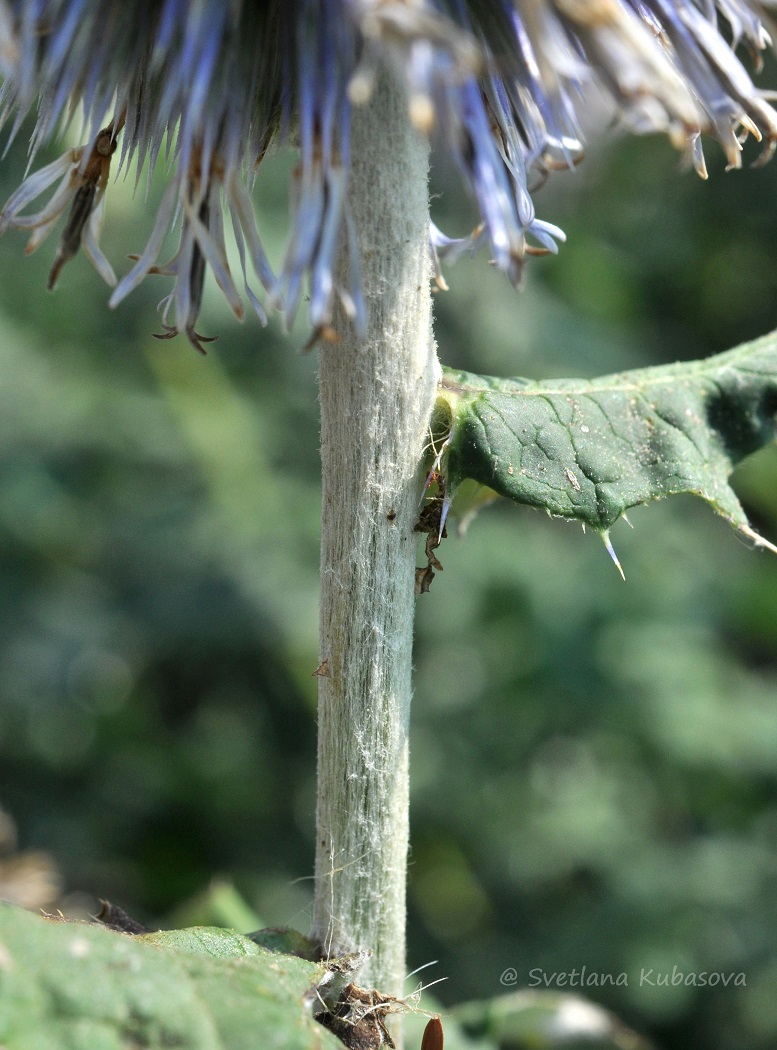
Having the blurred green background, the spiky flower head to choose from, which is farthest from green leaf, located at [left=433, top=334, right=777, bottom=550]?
the blurred green background

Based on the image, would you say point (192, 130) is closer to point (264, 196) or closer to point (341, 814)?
point (341, 814)

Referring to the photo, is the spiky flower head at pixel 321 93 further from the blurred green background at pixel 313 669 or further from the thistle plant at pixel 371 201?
the blurred green background at pixel 313 669

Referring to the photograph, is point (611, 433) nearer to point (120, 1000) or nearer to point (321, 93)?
point (321, 93)

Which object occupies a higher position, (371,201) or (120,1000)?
(371,201)

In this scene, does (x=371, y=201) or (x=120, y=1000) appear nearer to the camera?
(x=120, y=1000)

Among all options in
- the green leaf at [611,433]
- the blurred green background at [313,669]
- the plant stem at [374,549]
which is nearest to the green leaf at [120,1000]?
the plant stem at [374,549]

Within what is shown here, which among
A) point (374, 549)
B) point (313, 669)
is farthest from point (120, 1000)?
point (313, 669)
